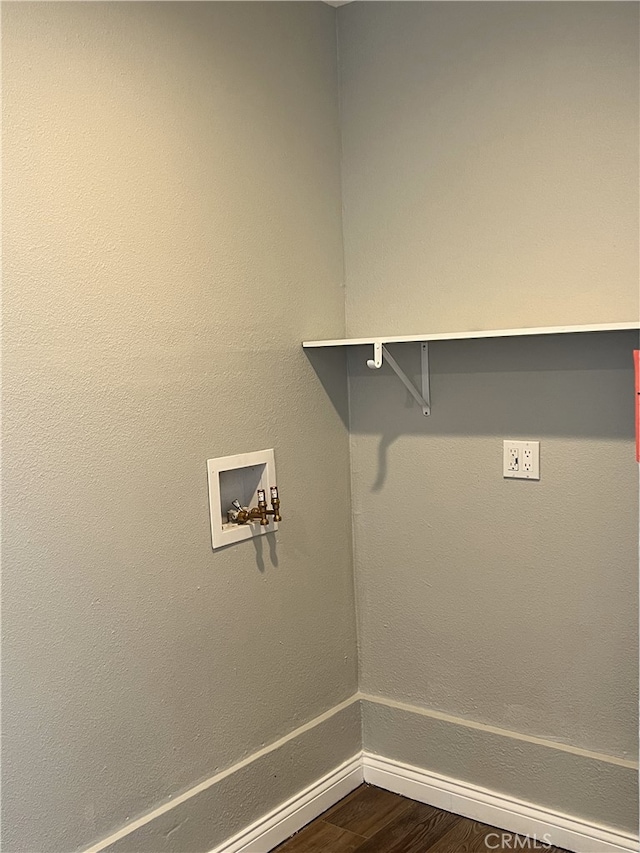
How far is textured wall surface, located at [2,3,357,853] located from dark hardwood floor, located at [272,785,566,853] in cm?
20

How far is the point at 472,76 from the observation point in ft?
7.38

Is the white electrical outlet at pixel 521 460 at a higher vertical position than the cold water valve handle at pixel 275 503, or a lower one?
higher

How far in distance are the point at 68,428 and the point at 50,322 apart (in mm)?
226

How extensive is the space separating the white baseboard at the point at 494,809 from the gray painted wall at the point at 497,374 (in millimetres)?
42

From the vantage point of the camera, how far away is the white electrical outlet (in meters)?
2.21

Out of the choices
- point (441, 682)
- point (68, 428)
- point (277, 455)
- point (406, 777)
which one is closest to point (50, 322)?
point (68, 428)

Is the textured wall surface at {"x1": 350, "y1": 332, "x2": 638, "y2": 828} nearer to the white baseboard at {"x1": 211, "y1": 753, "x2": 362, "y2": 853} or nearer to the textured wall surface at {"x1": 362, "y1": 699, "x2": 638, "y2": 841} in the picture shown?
the textured wall surface at {"x1": 362, "y1": 699, "x2": 638, "y2": 841}

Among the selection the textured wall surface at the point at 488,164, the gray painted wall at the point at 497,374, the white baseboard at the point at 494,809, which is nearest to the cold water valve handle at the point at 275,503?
the gray painted wall at the point at 497,374

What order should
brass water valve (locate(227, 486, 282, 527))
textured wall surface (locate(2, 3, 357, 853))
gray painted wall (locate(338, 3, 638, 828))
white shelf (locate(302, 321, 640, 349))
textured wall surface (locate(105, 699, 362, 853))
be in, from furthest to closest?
1. brass water valve (locate(227, 486, 282, 527))
2. gray painted wall (locate(338, 3, 638, 828))
3. textured wall surface (locate(105, 699, 362, 853))
4. white shelf (locate(302, 321, 640, 349))
5. textured wall surface (locate(2, 3, 357, 853))

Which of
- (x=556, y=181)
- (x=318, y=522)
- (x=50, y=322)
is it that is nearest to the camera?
(x=50, y=322)

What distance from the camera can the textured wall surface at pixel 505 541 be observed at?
6.94 feet

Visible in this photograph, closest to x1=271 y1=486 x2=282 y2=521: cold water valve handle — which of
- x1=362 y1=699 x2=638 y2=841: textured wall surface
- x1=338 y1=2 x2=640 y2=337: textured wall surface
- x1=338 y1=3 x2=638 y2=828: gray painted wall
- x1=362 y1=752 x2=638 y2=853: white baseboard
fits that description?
x1=338 y1=3 x2=638 y2=828: gray painted wall

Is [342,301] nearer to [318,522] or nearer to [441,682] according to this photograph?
[318,522]

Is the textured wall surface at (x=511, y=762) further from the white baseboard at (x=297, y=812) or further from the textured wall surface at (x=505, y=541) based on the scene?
the white baseboard at (x=297, y=812)
